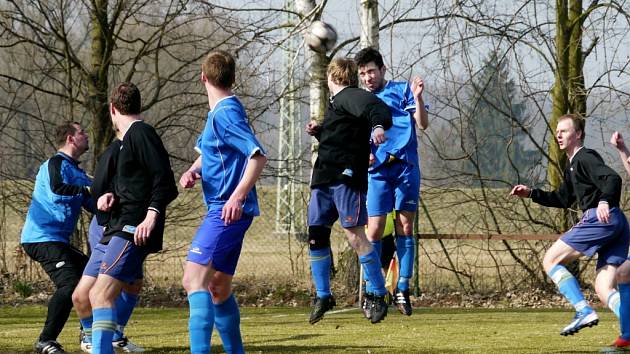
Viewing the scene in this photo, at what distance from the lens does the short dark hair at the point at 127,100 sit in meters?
6.53

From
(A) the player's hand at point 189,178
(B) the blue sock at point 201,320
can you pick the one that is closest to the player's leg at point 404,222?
(A) the player's hand at point 189,178

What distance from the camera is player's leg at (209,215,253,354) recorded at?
607 centimetres

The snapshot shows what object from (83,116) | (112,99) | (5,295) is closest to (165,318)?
(5,295)

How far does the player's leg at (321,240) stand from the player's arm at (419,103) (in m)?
1.44

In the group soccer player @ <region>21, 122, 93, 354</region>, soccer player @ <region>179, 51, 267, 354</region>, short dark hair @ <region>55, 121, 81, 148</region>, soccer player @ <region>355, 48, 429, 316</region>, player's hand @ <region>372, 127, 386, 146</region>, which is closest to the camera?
soccer player @ <region>179, 51, 267, 354</region>

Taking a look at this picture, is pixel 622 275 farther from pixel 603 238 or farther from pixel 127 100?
pixel 127 100

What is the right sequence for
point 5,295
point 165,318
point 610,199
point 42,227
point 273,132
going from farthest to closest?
point 273,132, point 5,295, point 165,318, point 42,227, point 610,199

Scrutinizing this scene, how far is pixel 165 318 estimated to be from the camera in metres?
12.6

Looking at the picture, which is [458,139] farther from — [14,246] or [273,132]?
[14,246]

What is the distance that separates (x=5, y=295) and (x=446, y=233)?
6.84 metres

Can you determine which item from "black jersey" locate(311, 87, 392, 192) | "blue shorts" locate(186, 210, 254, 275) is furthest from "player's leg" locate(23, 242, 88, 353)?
"blue shorts" locate(186, 210, 254, 275)

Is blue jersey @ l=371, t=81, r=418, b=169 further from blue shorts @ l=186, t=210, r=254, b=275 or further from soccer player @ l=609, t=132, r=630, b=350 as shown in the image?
blue shorts @ l=186, t=210, r=254, b=275

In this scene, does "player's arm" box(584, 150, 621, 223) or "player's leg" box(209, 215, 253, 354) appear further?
"player's arm" box(584, 150, 621, 223)

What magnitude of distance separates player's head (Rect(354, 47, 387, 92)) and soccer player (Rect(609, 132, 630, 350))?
209 cm
